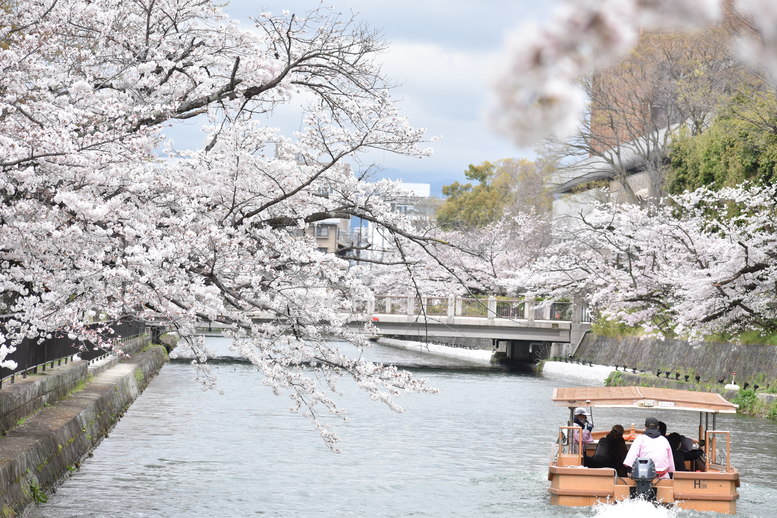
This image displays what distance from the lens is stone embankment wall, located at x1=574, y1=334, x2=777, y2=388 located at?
34.3 meters

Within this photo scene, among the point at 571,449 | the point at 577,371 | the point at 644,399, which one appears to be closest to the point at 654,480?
the point at 644,399

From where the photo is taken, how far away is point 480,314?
53656mm

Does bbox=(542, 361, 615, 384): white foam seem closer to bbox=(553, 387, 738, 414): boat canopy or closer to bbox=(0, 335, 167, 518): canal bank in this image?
bbox=(0, 335, 167, 518): canal bank

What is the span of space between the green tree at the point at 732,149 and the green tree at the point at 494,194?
32.3m

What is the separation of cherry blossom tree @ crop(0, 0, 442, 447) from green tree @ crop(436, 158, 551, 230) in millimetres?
63045

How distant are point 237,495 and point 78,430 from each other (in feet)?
Result: 11.2

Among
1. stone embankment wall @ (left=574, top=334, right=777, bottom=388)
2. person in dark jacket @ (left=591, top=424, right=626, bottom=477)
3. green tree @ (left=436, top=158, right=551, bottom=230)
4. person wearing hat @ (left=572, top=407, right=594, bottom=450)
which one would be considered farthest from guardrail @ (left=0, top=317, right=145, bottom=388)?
green tree @ (left=436, top=158, right=551, bottom=230)

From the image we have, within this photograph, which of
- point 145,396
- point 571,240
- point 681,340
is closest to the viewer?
point 145,396

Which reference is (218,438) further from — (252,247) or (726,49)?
(726,49)

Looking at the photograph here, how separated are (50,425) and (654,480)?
933cm

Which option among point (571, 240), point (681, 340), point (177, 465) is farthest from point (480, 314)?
point (177, 465)

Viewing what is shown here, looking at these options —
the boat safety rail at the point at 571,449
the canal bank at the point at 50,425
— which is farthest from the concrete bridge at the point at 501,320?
the boat safety rail at the point at 571,449

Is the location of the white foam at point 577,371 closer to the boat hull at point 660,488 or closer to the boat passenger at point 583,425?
the boat passenger at point 583,425

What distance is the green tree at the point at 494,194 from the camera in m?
82.6
